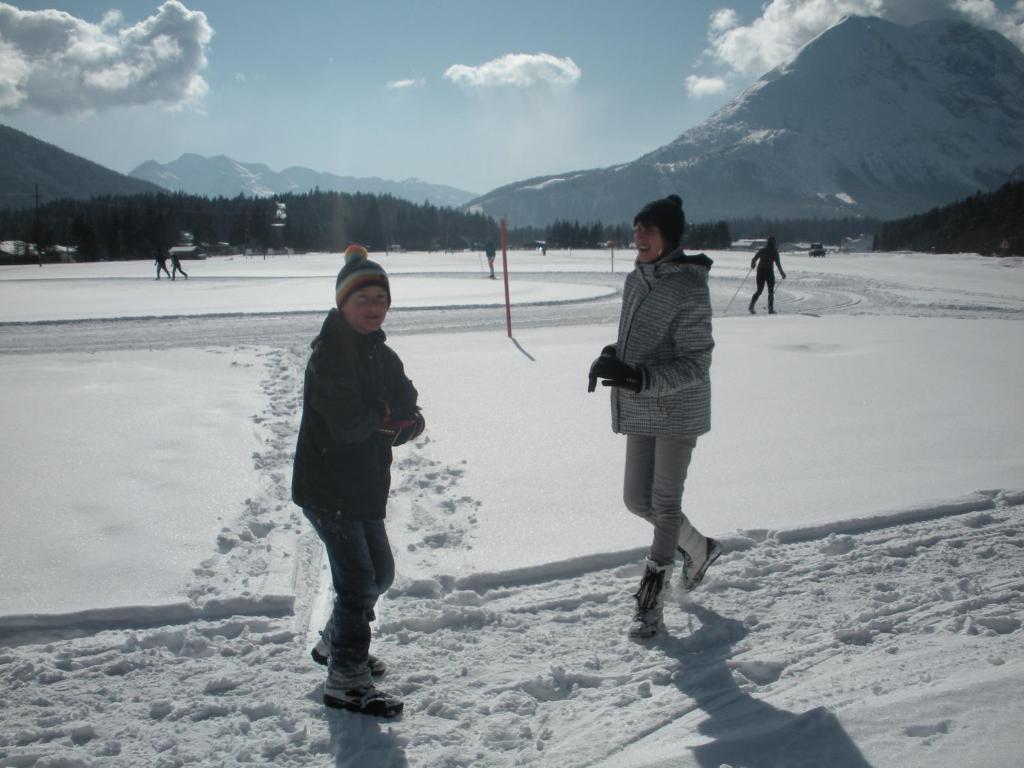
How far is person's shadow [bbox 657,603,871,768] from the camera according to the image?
2.28m

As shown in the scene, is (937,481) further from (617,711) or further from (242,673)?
(242,673)

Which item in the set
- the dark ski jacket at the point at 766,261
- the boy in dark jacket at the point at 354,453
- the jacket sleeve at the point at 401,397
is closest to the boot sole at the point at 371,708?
the boy in dark jacket at the point at 354,453

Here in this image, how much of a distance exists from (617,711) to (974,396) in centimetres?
666

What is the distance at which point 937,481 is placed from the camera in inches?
190

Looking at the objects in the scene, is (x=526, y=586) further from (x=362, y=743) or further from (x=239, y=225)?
(x=239, y=225)

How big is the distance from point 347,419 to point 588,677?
1444 millimetres

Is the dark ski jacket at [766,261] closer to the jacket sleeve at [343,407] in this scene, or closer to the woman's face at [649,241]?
the woman's face at [649,241]

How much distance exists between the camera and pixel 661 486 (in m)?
3.11

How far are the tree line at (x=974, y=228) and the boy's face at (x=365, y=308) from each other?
205ft

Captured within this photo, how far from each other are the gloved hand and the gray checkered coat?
3.07ft

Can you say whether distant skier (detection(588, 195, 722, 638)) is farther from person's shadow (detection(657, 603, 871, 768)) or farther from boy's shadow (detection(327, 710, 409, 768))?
boy's shadow (detection(327, 710, 409, 768))

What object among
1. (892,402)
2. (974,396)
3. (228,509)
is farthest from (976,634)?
(974,396)

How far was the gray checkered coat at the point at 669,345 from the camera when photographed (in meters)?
2.91

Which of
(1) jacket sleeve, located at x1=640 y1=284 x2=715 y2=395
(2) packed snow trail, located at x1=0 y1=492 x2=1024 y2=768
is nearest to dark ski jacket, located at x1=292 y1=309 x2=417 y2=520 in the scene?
(2) packed snow trail, located at x1=0 y1=492 x2=1024 y2=768
